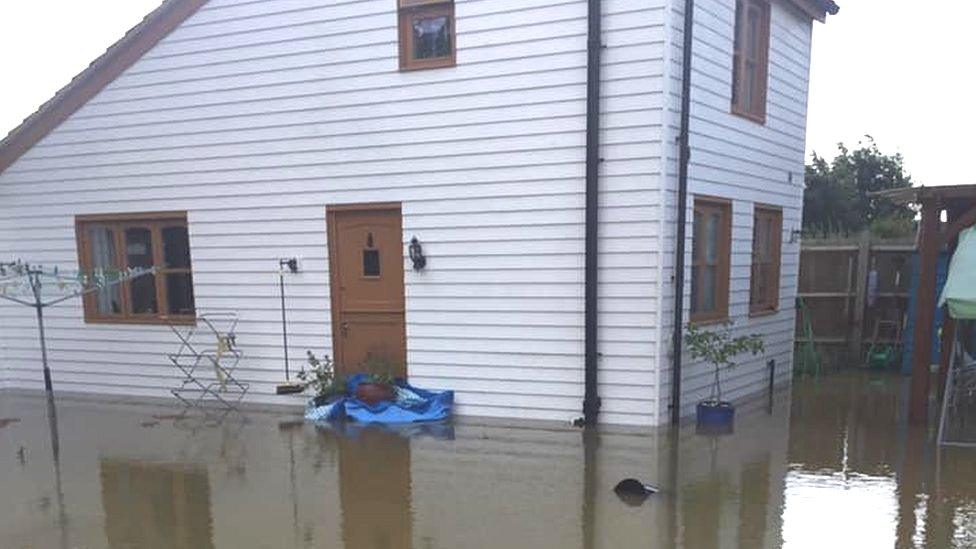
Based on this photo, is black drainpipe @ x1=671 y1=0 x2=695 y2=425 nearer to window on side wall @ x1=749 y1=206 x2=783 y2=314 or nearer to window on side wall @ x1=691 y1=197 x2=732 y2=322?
window on side wall @ x1=691 y1=197 x2=732 y2=322

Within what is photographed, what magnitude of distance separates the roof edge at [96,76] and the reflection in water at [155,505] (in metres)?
4.74

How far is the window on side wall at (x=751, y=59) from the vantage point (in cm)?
773

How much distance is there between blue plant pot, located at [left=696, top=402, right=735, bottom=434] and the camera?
690 centimetres

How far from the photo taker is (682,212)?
6672mm

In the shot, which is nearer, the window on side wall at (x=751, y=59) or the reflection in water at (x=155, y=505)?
the reflection in water at (x=155, y=505)

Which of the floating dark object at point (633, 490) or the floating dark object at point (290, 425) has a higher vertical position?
the floating dark object at point (633, 490)

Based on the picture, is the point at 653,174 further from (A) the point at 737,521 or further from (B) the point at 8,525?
(B) the point at 8,525

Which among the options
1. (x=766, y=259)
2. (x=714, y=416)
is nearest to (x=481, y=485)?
(x=714, y=416)

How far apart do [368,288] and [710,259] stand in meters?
3.68

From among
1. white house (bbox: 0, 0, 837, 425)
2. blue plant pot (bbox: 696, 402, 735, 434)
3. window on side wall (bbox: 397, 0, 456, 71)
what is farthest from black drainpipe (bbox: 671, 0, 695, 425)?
window on side wall (bbox: 397, 0, 456, 71)

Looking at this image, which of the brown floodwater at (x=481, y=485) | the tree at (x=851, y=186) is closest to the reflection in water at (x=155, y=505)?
the brown floodwater at (x=481, y=485)

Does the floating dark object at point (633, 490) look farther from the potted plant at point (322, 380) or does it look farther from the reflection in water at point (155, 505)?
the potted plant at point (322, 380)

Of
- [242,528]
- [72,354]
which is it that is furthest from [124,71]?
[242,528]

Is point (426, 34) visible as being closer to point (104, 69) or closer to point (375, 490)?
point (104, 69)
